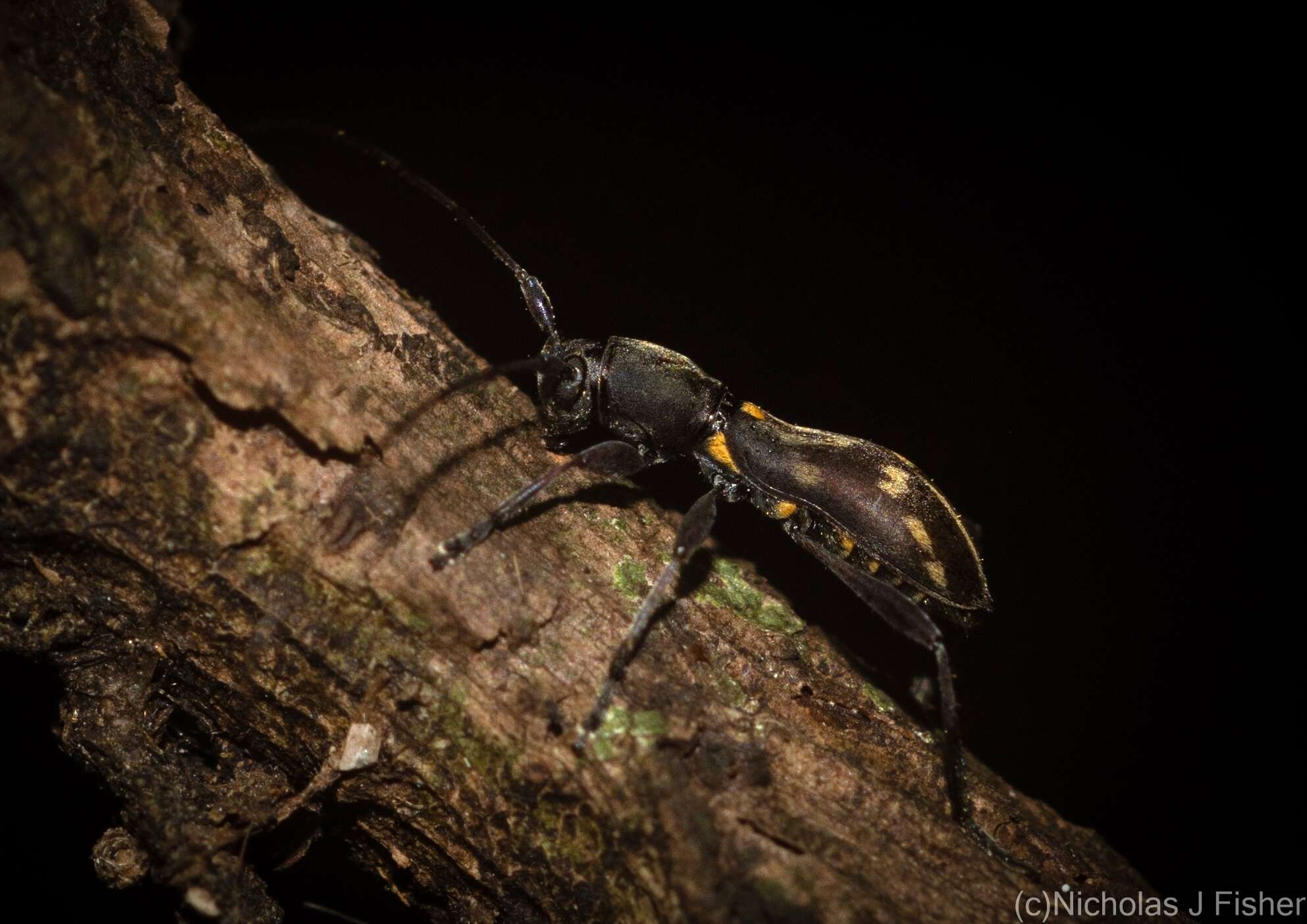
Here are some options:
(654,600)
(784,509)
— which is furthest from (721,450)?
(654,600)

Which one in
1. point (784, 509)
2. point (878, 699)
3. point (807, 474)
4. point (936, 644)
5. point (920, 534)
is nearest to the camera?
point (878, 699)

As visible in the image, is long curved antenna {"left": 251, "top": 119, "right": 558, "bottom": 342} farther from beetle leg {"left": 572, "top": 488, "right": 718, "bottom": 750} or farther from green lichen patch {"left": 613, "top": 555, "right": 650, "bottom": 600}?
green lichen patch {"left": 613, "top": 555, "right": 650, "bottom": 600}

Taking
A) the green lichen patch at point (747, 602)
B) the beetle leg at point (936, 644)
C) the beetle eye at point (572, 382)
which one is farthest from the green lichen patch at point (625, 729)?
the beetle eye at point (572, 382)

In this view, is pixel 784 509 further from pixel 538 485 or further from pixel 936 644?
pixel 538 485

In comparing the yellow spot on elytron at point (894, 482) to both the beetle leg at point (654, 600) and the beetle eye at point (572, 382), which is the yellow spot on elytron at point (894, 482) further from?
the beetle eye at point (572, 382)

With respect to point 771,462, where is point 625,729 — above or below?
below

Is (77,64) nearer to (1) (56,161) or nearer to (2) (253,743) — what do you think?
(1) (56,161)
